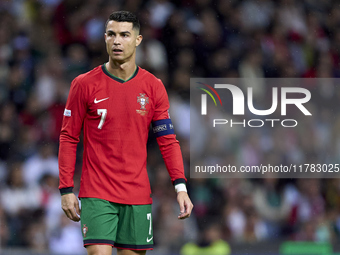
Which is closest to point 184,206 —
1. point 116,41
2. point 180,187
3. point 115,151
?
point 180,187

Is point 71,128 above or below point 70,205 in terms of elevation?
above

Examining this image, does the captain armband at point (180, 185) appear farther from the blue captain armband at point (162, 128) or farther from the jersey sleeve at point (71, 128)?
the jersey sleeve at point (71, 128)

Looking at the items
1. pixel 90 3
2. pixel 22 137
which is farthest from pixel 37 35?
pixel 22 137

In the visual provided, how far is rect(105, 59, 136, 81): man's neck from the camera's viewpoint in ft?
13.5

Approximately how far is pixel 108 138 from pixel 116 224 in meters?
0.55

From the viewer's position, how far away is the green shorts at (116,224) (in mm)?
3949

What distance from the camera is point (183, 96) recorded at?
8.86 metres

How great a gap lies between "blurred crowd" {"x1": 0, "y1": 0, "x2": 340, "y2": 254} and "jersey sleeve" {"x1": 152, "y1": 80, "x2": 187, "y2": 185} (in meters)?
3.45

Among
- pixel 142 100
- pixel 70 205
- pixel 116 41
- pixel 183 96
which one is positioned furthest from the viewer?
pixel 183 96

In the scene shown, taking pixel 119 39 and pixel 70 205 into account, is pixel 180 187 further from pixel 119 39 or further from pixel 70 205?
pixel 119 39

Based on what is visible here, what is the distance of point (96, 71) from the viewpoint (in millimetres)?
4168

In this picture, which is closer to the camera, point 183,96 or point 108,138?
point 108,138

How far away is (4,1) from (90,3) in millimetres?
1476

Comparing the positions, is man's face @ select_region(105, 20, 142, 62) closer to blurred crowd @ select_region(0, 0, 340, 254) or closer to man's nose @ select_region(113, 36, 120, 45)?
man's nose @ select_region(113, 36, 120, 45)
